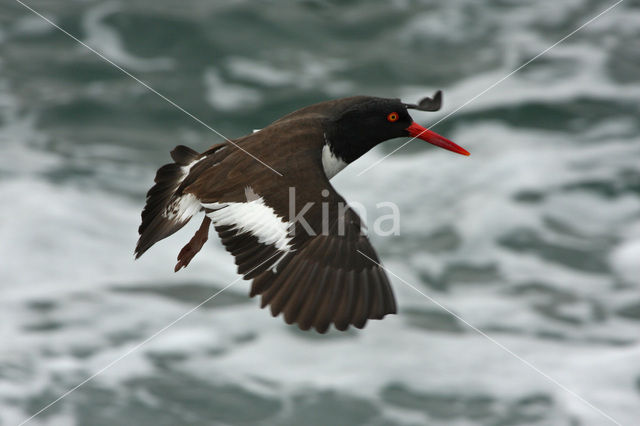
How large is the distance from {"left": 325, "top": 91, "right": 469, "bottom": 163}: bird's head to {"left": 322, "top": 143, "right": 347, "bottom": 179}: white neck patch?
0.03m

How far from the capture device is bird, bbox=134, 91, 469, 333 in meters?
4.05

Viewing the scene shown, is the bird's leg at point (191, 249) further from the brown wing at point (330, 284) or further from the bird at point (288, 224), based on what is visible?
the brown wing at point (330, 284)

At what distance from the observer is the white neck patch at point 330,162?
4.57m

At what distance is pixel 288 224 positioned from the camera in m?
4.18

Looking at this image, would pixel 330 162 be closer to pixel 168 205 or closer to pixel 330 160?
pixel 330 160

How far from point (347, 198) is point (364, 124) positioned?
10.1m

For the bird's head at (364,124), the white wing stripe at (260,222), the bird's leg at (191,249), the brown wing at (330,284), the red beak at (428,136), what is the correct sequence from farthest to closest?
1. the red beak at (428,136)
2. the bird's head at (364,124)
3. the bird's leg at (191,249)
4. the white wing stripe at (260,222)
5. the brown wing at (330,284)

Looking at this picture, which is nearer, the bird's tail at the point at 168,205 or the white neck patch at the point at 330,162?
the bird's tail at the point at 168,205

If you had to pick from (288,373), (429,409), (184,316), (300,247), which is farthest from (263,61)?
(300,247)

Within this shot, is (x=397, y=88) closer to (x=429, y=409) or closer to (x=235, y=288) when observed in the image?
(x=235, y=288)

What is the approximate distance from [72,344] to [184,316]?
188 centimetres

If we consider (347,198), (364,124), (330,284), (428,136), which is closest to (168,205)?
(330,284)

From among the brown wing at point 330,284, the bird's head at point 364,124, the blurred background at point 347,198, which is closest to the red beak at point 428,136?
the bird's head at point 364,124

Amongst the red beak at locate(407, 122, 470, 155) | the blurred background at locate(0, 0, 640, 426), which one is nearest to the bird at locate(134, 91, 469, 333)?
the red beak at locate(407, 122, 470, 155)
